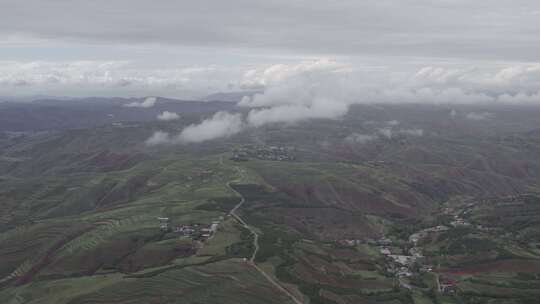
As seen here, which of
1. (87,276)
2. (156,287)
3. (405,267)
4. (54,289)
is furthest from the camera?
(405,267)

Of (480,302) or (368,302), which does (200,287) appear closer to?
(368,302)

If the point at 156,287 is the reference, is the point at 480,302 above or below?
below

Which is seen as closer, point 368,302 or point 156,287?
point 156,287

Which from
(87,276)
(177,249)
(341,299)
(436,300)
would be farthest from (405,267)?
(87,276)

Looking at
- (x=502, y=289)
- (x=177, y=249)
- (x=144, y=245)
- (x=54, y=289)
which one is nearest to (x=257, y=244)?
(x=177, y=249)

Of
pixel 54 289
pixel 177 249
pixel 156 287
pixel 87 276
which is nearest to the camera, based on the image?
pixel 156 287

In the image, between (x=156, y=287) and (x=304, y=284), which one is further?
(x=304, y=284)

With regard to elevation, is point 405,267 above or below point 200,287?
below

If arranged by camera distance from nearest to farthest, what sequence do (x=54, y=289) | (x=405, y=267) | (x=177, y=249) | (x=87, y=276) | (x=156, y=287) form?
(x=156, y=287)
(x=54, y=289)
(x=87, y=276)
(x=177, y=249)
(x=405, y=267)

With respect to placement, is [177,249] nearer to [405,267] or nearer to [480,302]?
[405,267]
